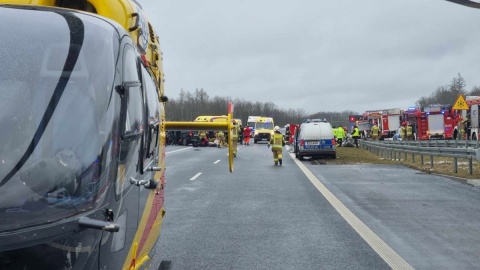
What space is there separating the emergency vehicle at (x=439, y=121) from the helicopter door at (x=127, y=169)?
4227cm

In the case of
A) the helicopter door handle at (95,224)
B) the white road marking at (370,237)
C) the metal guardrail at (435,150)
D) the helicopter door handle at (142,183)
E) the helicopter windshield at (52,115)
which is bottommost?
the white road marking at (370,237)

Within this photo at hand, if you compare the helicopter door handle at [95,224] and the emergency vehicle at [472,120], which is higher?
the emergency vehicle at [472,120]

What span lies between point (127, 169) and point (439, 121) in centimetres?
4321

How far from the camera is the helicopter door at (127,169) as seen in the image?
3.25 metres

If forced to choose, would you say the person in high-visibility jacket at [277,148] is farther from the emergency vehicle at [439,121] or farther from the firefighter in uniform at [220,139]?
the emergency vehicle at [439,121]

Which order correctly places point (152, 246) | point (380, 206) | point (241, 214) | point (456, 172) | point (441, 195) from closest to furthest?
point (152, 246)
point (241, 214)
point (380, 206)
point (441, 195)
point (456, 172)

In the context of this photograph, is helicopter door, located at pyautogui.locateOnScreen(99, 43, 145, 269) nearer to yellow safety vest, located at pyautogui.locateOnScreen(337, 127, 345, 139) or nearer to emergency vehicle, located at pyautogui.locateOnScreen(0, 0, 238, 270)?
emergency vehicle, located at pyautogui.locateOnScreen(0, 0, 238, 270)

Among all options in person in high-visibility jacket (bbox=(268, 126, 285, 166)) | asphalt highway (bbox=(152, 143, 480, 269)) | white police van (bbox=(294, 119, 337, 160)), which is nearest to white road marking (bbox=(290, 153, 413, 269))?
asphalt highway (bbox=(152, 143, 480, 269))

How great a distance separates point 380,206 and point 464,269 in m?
4.74

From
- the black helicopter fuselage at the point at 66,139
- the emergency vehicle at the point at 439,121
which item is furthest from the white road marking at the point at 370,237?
the emergency vehicle at the point at 439,121

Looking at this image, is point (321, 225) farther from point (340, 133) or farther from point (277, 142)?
point (340, 133)

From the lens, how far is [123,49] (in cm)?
348

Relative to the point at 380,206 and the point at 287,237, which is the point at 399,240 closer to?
the point at 287,237

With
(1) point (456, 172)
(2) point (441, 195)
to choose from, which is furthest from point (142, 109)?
(1) point (456, 172)
